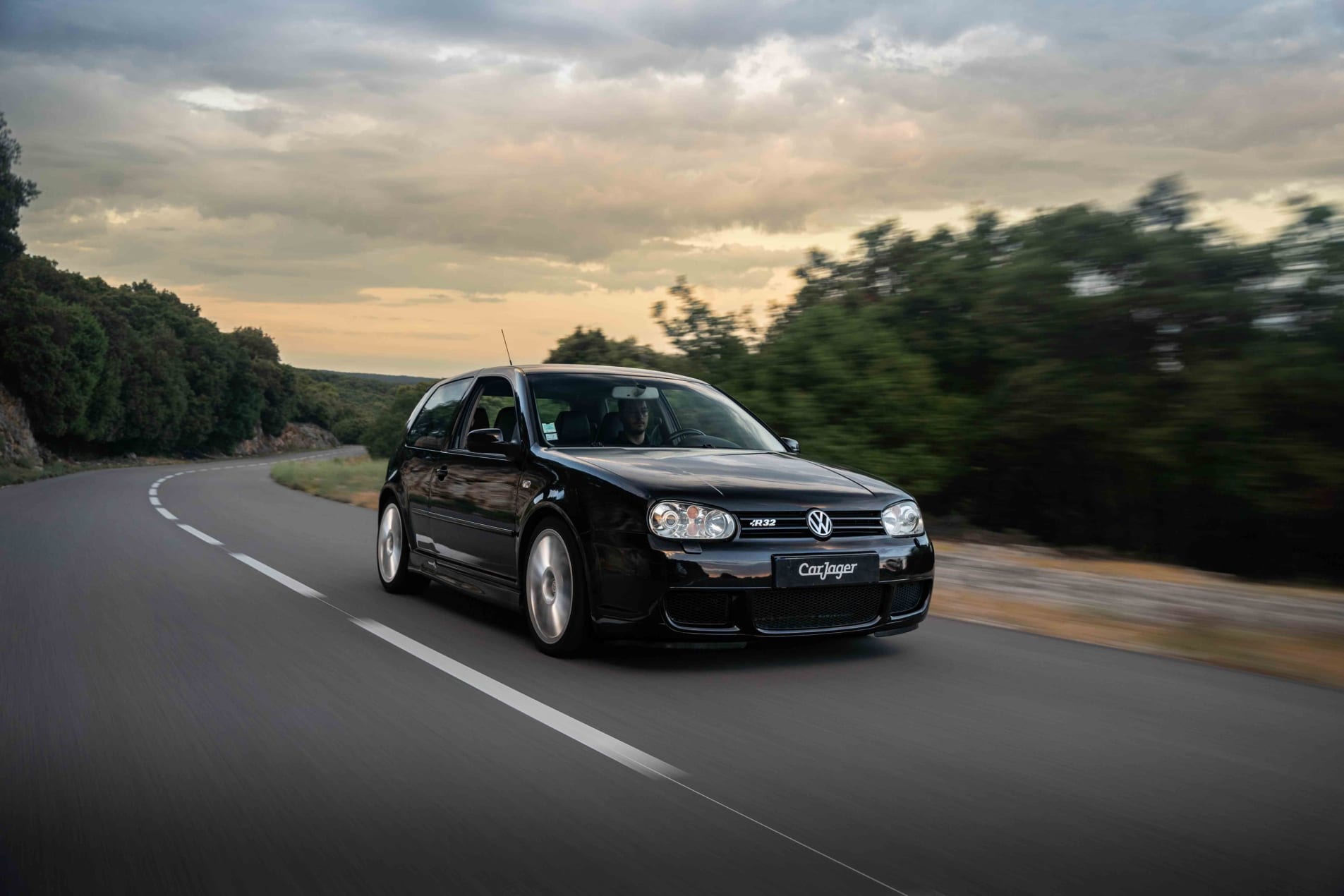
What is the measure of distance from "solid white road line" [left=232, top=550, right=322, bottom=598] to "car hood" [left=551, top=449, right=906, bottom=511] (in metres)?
3.13

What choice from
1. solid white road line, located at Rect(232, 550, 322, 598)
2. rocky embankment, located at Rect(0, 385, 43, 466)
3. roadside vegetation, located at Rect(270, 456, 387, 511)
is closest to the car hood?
solid white road line, located at Rect(232, 550, 322, 598)

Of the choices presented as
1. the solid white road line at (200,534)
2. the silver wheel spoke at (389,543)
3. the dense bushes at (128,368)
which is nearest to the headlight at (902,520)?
the silver wheel spoke at (389,543)

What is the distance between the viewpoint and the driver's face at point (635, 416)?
7.09 m

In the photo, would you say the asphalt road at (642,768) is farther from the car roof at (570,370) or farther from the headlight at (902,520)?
the car roof at (570,370)

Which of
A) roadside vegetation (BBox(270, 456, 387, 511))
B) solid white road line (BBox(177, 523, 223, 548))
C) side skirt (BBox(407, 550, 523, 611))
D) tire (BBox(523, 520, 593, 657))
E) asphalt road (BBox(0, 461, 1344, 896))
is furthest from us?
roadside vegetation (BBox(270, 456, 387, 511))

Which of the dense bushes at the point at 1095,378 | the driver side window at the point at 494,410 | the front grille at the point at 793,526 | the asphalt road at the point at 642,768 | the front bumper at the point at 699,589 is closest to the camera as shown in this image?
the asphalt road at the point at 642,768

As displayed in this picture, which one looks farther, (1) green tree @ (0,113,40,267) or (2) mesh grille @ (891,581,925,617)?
(1) green tree @ (0,113,40,267)

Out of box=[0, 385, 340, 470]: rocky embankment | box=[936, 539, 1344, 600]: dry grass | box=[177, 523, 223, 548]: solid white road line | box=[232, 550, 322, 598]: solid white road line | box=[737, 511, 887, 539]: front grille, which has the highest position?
box=[737, 511, 887, 539]: front grille

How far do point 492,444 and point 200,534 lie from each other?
8.51 meters

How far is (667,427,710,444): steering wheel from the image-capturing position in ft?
23.3

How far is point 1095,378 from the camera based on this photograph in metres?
11.3

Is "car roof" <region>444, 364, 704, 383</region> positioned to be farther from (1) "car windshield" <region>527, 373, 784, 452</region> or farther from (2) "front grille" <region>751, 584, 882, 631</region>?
(2) "front grille" <region>751, 584, 882, 631</region>

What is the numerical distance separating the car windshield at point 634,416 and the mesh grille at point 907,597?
1409 millimetres

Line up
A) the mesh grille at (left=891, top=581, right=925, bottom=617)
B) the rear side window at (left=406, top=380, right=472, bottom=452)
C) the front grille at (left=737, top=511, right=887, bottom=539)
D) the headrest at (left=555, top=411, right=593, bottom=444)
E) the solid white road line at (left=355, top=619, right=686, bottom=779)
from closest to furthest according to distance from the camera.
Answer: the solid white road line at (left=355, top=619, right=686, bottom=779) → the front grille at (left=737, top=511, right=887, bottom=539) → the mesh grille at (left=891, top=581, right=925, bottom=617) → the headrest at (left=555, top=411, right=593, bottom=444) → the rear side window at (left=406, top=380, right=472, bottom=452)
